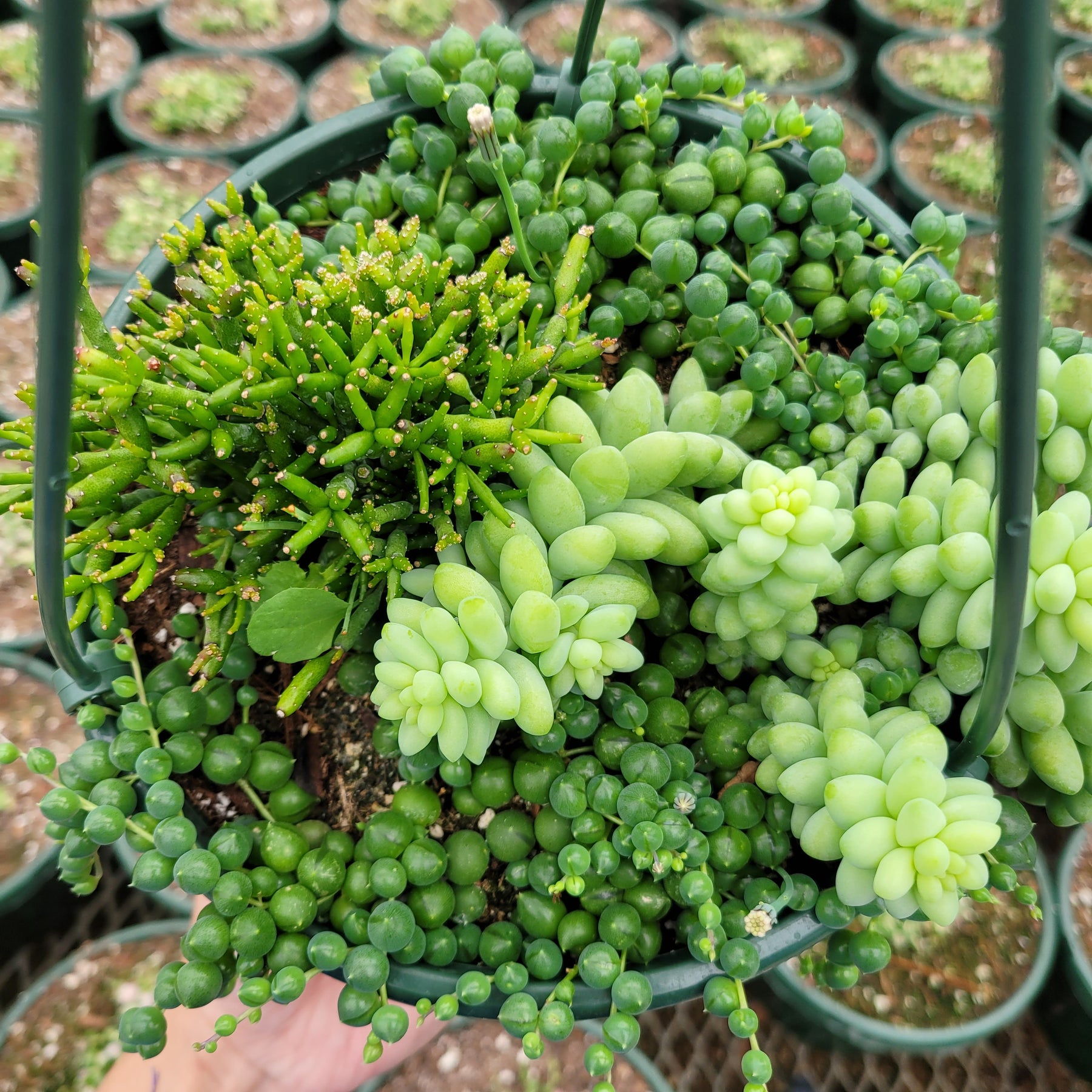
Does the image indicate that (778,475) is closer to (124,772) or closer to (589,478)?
(589,478)

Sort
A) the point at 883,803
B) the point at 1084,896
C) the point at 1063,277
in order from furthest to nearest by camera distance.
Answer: the point at 1063,277 < the point at 1084,896 < the point at 883,803

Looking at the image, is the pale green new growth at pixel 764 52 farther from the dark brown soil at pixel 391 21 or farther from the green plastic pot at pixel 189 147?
the green plastic pot at pixel 189 147

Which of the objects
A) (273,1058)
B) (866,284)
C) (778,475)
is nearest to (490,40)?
(866,284)

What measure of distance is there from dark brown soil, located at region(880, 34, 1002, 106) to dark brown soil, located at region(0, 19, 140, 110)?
6.07 ft

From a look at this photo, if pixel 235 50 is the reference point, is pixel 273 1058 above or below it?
below

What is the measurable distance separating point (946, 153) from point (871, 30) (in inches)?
20.8

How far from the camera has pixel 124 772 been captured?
60cm

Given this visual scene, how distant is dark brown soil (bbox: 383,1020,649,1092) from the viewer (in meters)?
1.12

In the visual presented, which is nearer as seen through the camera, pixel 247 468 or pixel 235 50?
pixel 247 468

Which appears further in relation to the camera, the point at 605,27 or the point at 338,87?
the point at 605,27

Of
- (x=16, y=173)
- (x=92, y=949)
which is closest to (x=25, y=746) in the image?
(x=92, y=949)

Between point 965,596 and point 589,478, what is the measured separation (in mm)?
267

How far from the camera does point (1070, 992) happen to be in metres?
1.21

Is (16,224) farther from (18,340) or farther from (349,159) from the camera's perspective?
(349,159)
